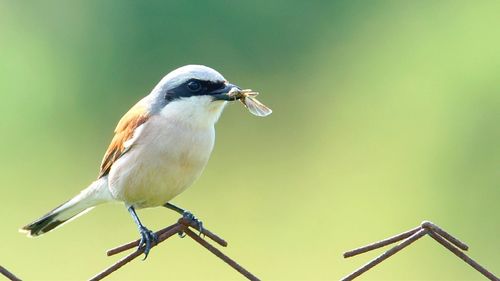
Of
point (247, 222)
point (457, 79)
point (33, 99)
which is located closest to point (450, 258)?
point (247, 222)

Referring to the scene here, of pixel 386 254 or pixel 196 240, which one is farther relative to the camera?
pixel 196 240

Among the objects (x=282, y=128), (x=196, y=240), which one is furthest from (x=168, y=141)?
(x=282, y=128)

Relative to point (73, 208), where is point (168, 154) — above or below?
above

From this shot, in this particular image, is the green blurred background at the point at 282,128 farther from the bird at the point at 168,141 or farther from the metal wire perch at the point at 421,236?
the metal wire perch at the point at 421,236

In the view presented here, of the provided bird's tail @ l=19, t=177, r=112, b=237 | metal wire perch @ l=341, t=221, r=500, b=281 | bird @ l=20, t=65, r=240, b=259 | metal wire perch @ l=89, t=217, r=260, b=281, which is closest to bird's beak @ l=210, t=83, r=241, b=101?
Answer: bird @ l=20, t=65, r=240, b=259

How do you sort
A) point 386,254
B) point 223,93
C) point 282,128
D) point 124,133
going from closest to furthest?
point 386,254, point 223,93, point 124,133, point 282,128

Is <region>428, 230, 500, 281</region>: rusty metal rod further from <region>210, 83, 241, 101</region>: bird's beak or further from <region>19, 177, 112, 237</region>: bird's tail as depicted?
<region>19, 177, 112, 237</region>: bird's tail

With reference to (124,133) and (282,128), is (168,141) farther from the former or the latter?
(282,128)

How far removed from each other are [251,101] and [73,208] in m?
0.96

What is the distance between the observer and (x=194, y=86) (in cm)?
318

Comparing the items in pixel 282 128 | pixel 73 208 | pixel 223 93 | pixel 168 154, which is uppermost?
pixel 282 128

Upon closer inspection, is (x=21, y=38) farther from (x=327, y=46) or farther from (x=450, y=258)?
(x=450, y=258)

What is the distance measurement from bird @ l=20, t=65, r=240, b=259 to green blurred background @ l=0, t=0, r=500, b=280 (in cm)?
187

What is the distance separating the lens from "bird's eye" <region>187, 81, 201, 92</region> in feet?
10.4
